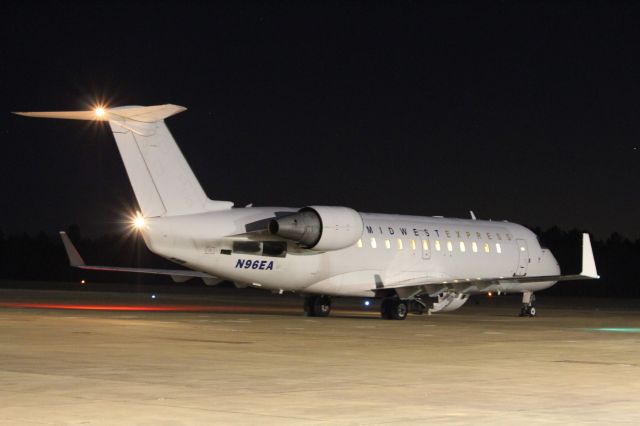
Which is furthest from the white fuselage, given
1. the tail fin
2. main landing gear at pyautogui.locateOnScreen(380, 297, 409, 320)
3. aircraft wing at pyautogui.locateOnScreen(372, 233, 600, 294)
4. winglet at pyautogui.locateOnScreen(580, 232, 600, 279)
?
winglet at pyautogui.locateOnScreen(580, 232, 600, 279)

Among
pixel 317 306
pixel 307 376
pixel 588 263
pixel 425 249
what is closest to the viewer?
pixel 307 376

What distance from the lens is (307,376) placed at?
1412cm

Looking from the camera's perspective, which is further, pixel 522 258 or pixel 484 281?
pixel 522 258

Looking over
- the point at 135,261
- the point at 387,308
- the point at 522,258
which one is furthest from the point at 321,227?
the point at 135,261

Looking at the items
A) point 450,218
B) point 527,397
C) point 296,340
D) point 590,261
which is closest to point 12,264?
point 450,218

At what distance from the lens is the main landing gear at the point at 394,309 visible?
1270 inches

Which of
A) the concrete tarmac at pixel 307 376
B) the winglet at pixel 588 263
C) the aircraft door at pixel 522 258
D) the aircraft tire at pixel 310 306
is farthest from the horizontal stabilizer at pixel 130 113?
the aircraft door at pixel 522 258

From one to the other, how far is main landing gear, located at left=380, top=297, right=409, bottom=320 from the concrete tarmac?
7431 mm

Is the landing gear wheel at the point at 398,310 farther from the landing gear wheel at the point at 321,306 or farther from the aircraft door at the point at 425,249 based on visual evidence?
the aircraft door at the point at 425,249

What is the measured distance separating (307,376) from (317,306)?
19.5 meters

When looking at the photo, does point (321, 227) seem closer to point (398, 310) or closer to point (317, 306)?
point (398, 310)

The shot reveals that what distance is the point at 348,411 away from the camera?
10.9m

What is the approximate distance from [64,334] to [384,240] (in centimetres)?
1428

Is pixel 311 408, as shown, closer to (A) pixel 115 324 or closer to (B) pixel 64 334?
(B) pixel 64 334
